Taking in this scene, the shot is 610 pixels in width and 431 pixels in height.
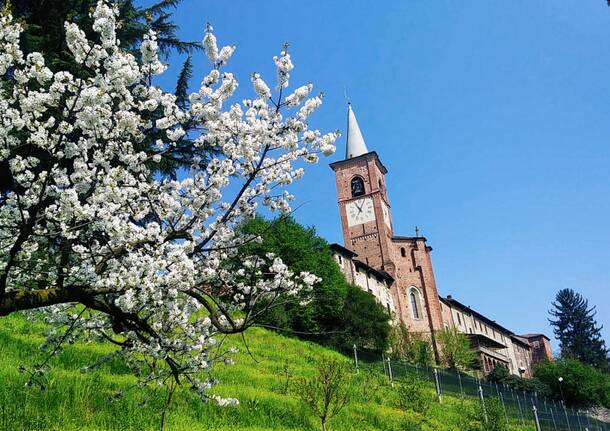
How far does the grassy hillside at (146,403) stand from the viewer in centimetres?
807

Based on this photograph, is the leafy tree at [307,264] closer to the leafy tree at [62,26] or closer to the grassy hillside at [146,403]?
the grassy hillside at [146,403]

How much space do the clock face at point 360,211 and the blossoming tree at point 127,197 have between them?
1831 inches

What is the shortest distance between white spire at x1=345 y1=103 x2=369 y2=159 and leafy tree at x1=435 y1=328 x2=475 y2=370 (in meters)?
21.2

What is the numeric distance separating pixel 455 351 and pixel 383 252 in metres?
11.5

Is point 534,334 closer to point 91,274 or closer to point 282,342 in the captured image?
point 282,342

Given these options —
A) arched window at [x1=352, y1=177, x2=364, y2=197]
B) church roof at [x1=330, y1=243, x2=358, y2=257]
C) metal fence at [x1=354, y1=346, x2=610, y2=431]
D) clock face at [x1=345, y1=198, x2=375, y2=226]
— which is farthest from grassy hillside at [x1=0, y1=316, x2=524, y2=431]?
arched window at [x1=352, y1=177, x2=364, y2=197]

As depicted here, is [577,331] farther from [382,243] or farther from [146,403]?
[146,403]

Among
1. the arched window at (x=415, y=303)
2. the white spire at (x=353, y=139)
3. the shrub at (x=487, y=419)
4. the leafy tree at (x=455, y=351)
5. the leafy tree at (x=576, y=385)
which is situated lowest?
the leafy tree at (x=576, y=385)

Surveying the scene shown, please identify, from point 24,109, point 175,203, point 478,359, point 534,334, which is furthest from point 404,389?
point 534,334

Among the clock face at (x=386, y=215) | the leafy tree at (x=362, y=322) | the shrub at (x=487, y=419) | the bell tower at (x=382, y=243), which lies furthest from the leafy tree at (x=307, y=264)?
the clock face at (x=386, y=215)

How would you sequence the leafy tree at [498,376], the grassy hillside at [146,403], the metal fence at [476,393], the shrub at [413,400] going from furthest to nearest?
the leafy tree at [498,376]
the metal fence at [476,393]
the shrub at [413,400]
the grassy hillside at [146,403]

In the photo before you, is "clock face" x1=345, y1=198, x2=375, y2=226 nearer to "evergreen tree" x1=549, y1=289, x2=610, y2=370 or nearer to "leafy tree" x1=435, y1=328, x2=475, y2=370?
"leafy tree" x1=435, y1=328, x2=475, y2=370

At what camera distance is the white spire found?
189ft

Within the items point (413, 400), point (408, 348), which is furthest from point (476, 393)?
point (408, 348)
